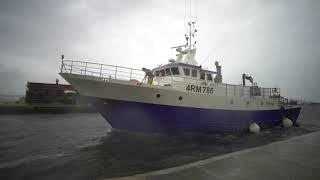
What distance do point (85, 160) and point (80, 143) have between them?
337 centimetres

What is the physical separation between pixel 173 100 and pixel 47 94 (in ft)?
82.8

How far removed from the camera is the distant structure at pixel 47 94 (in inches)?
1113

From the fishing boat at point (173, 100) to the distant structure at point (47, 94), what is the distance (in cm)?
1974

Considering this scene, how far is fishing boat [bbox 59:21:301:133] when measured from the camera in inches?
419

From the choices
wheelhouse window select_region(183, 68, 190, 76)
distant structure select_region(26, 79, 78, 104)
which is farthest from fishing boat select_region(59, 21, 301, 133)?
distant structure select_region(26, 79, 78, 104)

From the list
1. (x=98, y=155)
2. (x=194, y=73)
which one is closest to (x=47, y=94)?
(x=194, y=73)

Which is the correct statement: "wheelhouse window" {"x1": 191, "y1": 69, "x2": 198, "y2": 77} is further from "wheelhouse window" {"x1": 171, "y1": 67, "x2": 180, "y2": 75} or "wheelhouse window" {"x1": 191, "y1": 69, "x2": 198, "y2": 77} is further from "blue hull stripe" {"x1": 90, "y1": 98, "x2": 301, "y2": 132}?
"blue hull stripe" {"x1": 90, "y1": 98, "x2": 301, "y2": 132}

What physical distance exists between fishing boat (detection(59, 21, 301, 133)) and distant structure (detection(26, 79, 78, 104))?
64.8 ft

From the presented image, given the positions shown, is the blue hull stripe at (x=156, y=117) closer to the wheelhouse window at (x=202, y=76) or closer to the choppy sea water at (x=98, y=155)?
the choppy sea water at (x=98, y=155)

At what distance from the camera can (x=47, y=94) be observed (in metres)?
29.4

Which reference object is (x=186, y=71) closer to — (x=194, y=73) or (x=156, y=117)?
(x=194, y=73)

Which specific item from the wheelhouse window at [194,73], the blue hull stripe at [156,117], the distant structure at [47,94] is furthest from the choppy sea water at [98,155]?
the distant structure at [47,94]

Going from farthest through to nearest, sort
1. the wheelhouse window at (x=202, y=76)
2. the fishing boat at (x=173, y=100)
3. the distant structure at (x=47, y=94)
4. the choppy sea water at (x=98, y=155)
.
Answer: the distant structure at (x=47, y=94) → the wheelhouse window at (x=202, y=76) → the fishing boat at (x=173, y=100) → the choppy sea water at (x=98, y=155)

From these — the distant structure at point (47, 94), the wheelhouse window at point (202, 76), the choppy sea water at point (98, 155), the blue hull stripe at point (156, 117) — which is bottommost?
the choppy sea water at point (98, 155)
